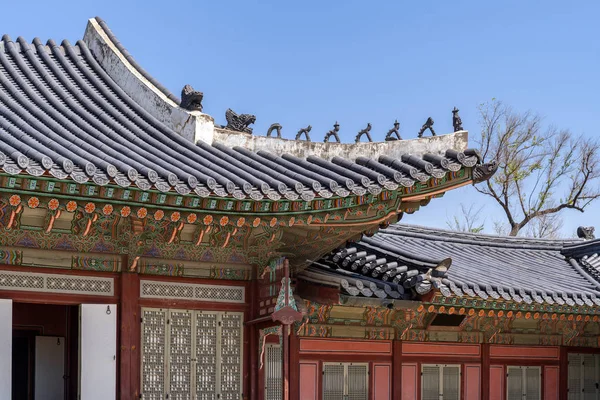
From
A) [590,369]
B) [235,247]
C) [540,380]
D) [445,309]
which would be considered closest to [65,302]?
[235,247]

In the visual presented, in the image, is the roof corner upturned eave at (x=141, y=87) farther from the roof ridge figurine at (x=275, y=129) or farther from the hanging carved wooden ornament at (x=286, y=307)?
the hanging carved wooden ornament at (x=286, y=307)

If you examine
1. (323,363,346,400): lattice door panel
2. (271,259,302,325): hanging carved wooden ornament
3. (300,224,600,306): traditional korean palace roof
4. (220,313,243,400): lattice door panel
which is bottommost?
(323,363,346,400): lattice door panel

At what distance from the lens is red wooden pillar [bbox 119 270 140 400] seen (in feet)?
36.4

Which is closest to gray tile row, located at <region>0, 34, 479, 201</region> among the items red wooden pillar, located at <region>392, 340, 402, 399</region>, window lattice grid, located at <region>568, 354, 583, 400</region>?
red wooden pillar, located at <region>392, 340, 402, 399</region>

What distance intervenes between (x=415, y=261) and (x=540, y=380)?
190 inches

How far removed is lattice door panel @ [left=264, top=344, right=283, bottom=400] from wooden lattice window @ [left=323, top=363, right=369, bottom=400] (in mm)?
1118

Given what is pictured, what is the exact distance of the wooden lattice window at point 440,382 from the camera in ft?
47.8

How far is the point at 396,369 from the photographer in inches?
557

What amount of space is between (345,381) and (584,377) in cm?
499

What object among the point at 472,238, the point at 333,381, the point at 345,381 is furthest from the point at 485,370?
the point at 472,238

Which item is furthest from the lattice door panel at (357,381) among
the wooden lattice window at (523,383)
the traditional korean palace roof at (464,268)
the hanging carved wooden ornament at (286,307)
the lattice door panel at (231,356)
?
the hanging carved wooden ornament at (286,307)

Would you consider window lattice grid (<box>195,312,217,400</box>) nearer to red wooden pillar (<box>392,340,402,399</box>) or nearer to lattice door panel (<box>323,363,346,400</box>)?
lattice door panel (<box>323,363,346,400</box>)

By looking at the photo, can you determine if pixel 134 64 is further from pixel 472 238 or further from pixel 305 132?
pixel 472 238

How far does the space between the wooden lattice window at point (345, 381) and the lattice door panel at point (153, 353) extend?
9.55ft
